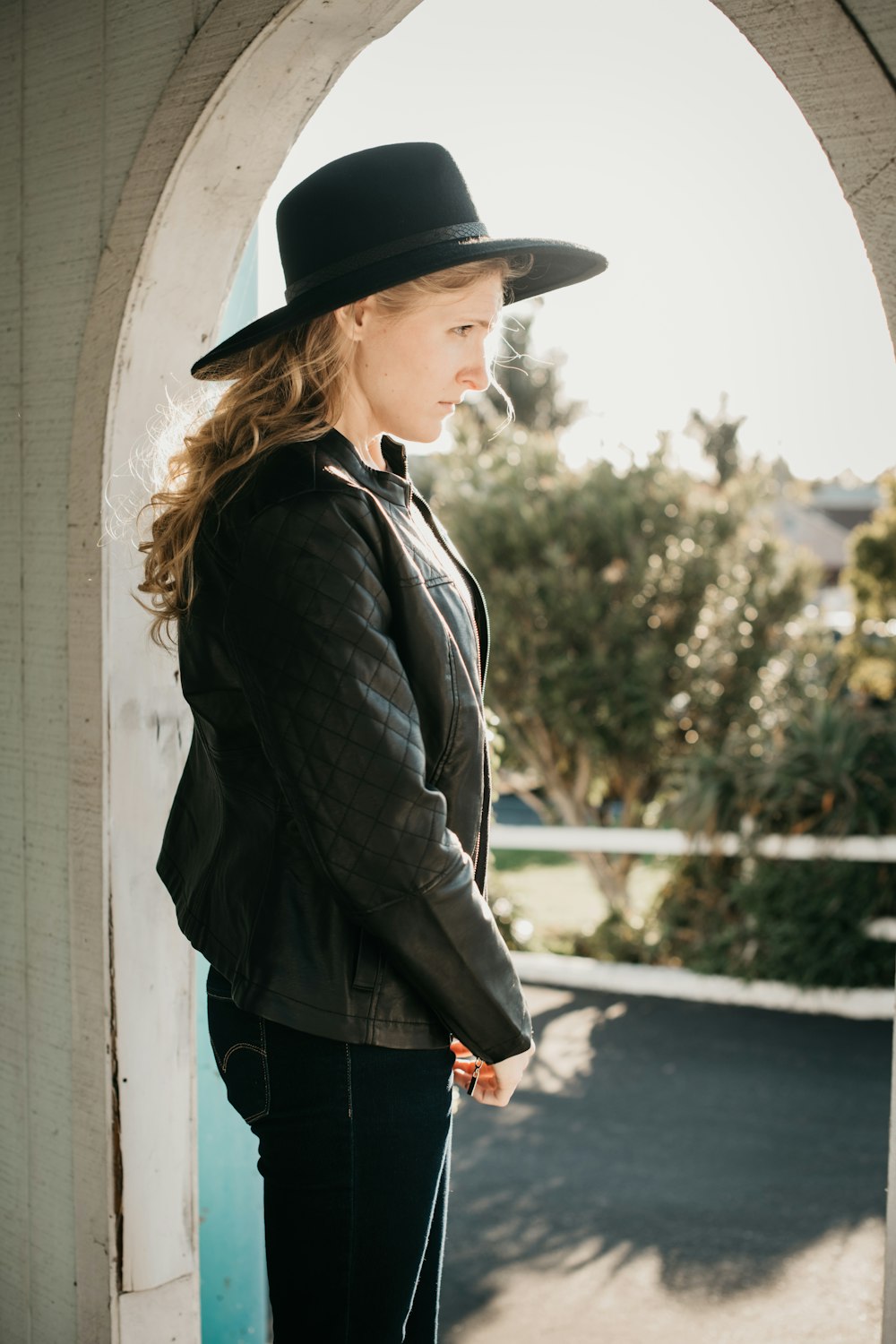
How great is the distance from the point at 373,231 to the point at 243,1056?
1028mm

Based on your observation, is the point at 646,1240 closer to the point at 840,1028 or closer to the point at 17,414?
the point at 840,1028

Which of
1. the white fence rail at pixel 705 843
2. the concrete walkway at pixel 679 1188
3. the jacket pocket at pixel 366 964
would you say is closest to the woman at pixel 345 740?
the jacket pocket at pixel 366 964

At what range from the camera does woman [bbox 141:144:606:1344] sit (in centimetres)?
133

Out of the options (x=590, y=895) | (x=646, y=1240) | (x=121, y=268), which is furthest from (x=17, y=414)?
(x=590, y=895)

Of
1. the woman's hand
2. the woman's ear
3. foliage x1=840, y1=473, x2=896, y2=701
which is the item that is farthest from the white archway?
foliage x1=840, y1=473, x2=896, y2=701

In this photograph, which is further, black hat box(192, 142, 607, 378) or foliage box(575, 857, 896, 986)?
foliage box(575, 857, 896, 986)

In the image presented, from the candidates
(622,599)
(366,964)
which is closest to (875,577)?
(622,599)

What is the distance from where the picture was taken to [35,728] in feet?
7.17

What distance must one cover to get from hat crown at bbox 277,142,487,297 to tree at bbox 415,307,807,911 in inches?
204

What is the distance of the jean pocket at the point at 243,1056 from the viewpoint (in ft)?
4.73

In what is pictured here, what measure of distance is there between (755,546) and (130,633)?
18.0ft

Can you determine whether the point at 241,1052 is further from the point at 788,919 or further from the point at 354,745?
the point at 788,919

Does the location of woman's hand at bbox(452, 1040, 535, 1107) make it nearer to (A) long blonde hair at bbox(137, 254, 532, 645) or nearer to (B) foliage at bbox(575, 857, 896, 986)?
(A) long blonde hair at bbox(137, 254, 532, 645)

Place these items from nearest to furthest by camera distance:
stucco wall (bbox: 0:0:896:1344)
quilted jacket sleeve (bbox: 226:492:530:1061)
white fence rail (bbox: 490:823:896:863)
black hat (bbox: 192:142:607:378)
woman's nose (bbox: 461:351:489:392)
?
quilted jacket sleeve (bbox: 226:492:530:1061) → black hat (bbox: 192:142:607:378) → woman's nose (bbox: 461:351:489:392) → stucco wall (bbox: 0:0:896:1344) → white fence rail (bbox: 490:823:896:863)
